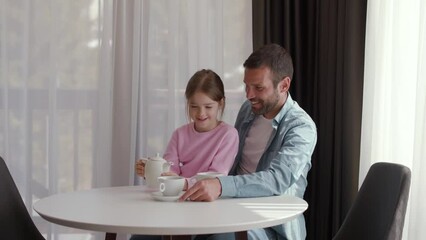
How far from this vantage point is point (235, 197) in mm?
2002

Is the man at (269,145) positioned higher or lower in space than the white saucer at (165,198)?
higher

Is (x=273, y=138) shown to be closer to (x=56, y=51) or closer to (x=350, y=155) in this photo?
(x=350, y=155)

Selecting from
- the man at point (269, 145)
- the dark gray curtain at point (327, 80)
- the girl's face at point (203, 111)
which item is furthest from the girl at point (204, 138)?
the dark gray curtain at point (327, 80)

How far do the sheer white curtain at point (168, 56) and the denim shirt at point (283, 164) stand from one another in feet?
2.53

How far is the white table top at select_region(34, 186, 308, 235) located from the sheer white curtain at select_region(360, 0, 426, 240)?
0.84 meters

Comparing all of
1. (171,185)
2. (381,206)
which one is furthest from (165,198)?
(381,206)

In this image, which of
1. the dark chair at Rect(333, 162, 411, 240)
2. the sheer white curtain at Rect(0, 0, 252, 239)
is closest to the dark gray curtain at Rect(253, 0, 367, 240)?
the sheer white curtain at Rect(0, 0, 252, 239)

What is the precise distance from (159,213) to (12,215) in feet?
2.14

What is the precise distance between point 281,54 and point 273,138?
0.36m

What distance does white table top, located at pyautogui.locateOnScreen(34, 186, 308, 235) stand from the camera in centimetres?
155

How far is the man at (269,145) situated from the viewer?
2.00m

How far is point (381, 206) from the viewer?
6.26 ft

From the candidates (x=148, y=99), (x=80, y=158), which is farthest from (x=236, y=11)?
(x=80, y=158)

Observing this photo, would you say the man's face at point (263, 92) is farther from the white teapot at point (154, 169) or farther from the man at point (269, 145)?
the white teapot at point (154, 169)
